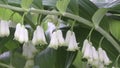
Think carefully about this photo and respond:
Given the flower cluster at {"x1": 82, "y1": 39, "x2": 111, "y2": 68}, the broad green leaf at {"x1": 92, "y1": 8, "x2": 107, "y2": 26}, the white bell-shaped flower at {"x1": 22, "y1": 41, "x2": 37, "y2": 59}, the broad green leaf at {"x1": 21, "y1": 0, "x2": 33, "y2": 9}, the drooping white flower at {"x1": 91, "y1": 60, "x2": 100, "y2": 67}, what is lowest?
the drooping white flower at {"x1": 91, "y1": 60, "x2": 100, "y2": 67}

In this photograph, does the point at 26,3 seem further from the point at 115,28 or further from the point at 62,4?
the point at 115,28

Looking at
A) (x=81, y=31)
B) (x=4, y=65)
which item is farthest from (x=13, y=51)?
(x=81, y=31)

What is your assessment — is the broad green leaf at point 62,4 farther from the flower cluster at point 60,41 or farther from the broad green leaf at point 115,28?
the broad green leaf at point 115,28

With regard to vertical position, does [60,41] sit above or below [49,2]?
below

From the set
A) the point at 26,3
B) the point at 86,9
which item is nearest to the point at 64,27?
the point at 86,9

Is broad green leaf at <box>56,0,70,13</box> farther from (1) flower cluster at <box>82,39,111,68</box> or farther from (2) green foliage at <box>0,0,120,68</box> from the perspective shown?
(1) flower cluster at <box>82,39,111,68</box>

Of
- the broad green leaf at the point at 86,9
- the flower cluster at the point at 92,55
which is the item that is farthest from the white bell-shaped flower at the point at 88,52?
the broad green leaf at the point at 86,9

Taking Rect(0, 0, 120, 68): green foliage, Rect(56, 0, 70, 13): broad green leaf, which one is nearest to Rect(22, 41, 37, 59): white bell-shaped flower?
Rect(0, 0, 120, 68): green foliage
